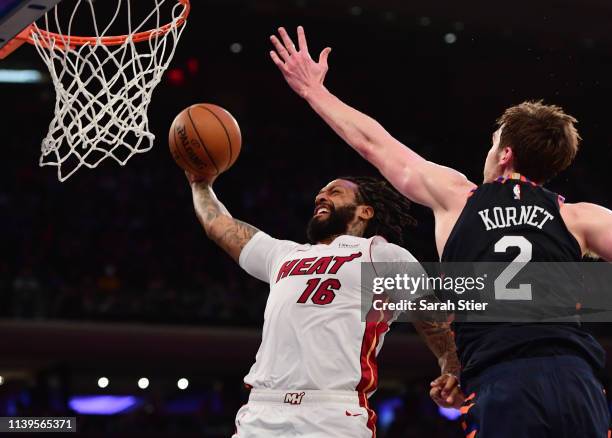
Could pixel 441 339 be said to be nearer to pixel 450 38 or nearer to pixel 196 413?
pixel 196 413

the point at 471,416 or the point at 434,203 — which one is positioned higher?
the point at 434,203

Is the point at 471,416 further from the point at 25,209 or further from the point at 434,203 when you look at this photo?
the point at 25,209

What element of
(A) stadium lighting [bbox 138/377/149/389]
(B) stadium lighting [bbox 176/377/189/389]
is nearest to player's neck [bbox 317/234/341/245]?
(B) stadium lighting [bbox 176/377/189/389]

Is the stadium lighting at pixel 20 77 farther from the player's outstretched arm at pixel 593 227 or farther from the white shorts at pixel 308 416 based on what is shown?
the player's outstretched arm at pixel 593 227

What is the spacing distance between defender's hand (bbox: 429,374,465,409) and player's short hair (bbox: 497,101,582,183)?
0.83 m

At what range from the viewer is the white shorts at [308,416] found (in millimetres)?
3604

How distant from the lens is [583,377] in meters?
2.73

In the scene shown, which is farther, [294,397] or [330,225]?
[330,225]

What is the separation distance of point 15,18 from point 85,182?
9.53 metres

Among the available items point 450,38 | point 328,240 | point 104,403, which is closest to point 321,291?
point 328,240

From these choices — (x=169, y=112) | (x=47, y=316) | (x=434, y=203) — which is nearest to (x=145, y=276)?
(x=47, y=316)

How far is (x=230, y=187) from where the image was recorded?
13141 millimetres

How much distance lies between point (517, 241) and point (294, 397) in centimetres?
129

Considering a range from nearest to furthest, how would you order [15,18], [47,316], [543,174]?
[543,174] → [15,18] → [47,316]
